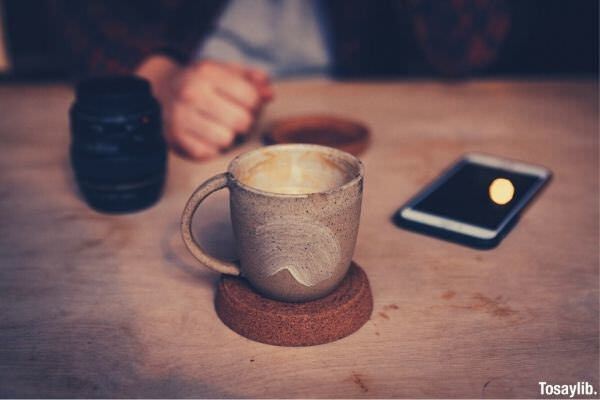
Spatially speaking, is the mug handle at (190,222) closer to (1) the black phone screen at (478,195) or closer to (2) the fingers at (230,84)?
(1) the black phone screen at (478,195)

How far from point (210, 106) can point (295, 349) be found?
0.65 m

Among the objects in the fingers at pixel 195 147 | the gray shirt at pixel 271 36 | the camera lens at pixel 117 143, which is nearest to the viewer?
the camera lens at pixel 117 143

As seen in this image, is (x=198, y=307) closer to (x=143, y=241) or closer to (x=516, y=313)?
(x=143, y=241)

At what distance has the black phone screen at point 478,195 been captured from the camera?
802 millimetres

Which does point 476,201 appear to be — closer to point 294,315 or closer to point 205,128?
point 294,315

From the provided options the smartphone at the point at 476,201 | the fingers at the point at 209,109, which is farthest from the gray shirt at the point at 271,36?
the smartphone at the point at 476,201

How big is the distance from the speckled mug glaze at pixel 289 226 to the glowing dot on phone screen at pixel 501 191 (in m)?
0.34

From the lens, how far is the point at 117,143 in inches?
30.8

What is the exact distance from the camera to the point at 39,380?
526 millimetres

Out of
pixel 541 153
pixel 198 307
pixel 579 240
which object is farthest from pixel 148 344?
pixel 541 153

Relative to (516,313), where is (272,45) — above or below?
below

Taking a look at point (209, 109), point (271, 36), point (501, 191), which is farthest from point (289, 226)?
point (271, 36)

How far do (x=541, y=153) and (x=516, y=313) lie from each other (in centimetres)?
56

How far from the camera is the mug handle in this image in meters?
0.58
